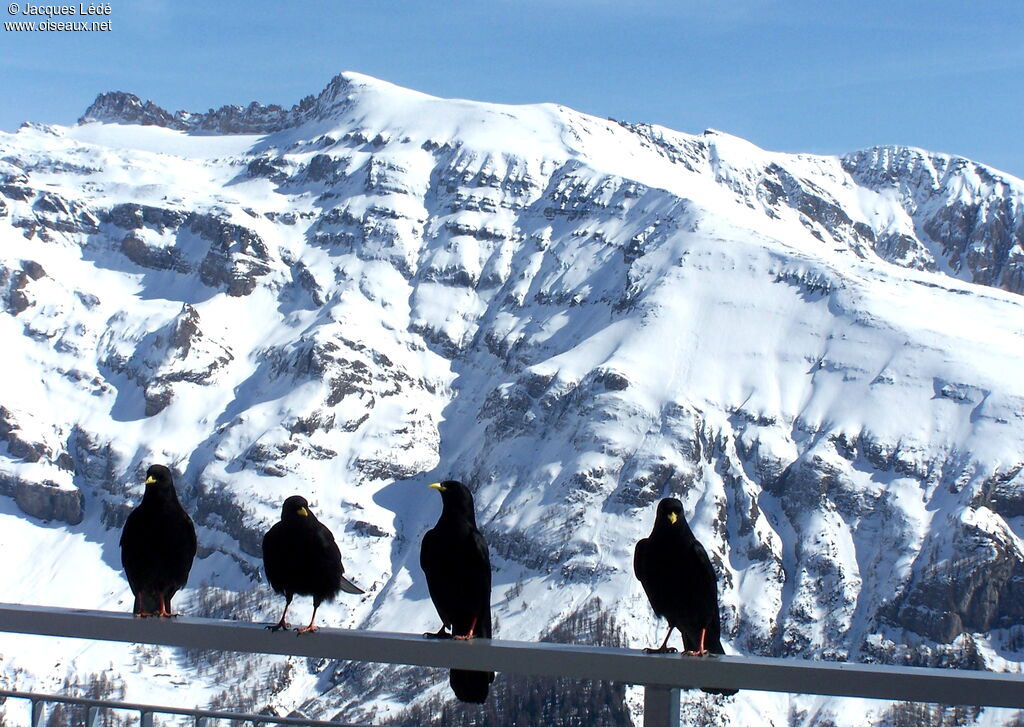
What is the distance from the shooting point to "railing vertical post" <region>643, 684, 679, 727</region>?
333 inches

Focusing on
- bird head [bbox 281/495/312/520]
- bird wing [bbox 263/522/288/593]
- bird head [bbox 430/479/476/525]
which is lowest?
bird wing [bbox 263/522/288/593]

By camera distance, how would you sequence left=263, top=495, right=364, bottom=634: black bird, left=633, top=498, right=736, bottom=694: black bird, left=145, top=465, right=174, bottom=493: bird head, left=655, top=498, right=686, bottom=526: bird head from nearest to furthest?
left=633, top=498, right=736, bottom=694: black bird → left=655, top=498, right=686, bottom=526: bird head → left=263, top=495, right=364, bottom=634: black bird → left=145, top=465, right=174, bottom=493: bird head

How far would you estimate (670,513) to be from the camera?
11.8 meters

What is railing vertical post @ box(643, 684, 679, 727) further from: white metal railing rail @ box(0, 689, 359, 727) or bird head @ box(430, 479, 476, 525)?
bird head @ box(430, 479, 476, 525)

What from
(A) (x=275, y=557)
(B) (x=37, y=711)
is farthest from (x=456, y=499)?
(B) (x=37, y=711)

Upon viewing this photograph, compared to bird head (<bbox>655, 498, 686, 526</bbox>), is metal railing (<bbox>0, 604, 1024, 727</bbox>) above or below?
below

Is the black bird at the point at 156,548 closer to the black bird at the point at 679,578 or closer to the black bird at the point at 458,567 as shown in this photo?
the black bird at the point at 458,567

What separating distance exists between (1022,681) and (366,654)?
4.44 metres

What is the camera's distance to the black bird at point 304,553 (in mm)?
13047

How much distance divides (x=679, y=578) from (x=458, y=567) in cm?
224

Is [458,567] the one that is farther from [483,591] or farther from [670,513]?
[670,513]

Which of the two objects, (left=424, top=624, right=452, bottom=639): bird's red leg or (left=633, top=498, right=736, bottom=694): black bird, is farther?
(left=633, top=498, right=736, bottom=694): black bird

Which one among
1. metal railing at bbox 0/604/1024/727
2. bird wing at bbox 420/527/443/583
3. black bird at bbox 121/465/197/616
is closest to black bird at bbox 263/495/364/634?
black bird at bbox 121/465/197/616

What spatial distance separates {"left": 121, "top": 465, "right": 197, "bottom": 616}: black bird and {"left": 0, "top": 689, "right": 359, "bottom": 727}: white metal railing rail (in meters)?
3.43
